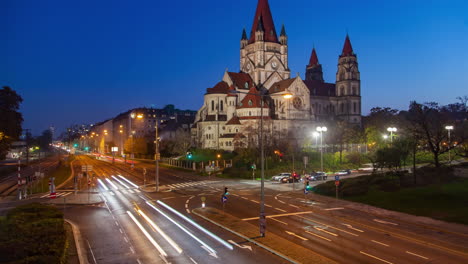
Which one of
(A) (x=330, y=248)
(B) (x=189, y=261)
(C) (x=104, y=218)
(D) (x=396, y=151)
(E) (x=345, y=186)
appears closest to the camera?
(B) (x=189, y=261)

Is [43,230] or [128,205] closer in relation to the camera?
[43,230]

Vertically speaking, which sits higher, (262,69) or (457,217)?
(262,69)

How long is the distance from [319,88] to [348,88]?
8850 mm

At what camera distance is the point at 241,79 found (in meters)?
98.0

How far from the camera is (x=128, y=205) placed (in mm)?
34562

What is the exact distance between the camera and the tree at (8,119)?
208 feet

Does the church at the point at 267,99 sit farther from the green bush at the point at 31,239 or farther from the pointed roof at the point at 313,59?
the green bush at the point at 31,239

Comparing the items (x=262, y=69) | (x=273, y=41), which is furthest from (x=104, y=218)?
(x=273, y=41)

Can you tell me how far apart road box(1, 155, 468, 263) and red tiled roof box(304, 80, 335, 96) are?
80.6 meters

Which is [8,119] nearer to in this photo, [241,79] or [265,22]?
[241,79]

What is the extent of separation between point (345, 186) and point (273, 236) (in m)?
21.8

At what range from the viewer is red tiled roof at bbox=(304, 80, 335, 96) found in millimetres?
114750

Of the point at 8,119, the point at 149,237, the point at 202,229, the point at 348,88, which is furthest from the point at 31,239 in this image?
the point at 348,88

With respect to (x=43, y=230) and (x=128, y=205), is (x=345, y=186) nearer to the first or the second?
(x=128, y=205)
